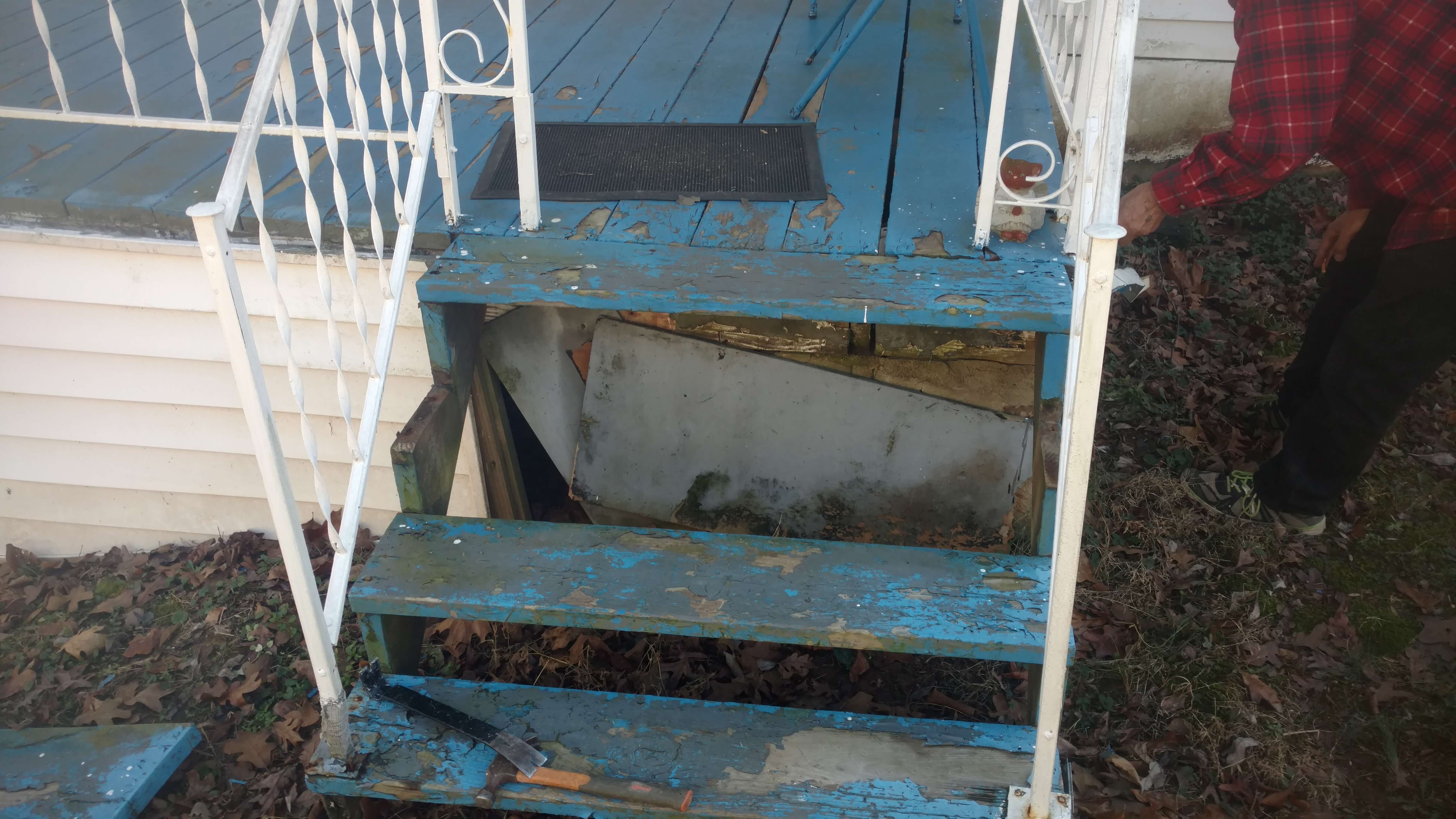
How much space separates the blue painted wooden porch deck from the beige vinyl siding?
0.20m

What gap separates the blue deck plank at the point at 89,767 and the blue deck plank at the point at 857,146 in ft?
6.95

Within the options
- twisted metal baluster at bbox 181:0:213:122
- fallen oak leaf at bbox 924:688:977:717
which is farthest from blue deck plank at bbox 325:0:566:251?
fallen oak leaf at bbox 924:688:977:717

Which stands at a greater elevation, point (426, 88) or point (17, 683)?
point (426, 88)

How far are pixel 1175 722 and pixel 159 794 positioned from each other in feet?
9.14

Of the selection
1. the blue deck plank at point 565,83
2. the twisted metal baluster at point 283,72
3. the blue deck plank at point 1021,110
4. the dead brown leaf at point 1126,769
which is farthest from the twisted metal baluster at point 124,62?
the dead brown leaf at point 1126,769

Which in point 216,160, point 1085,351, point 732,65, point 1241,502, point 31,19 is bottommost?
point 1241,502

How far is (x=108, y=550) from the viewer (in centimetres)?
358

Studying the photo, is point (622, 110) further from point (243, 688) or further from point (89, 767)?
point (89, 767)

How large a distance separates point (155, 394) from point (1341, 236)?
3922 mm

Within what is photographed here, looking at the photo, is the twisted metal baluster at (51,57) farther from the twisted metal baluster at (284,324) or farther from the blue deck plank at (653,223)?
the blue deck plank at (653,223)

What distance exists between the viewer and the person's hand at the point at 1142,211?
2.36 m

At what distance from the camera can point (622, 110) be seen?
127 inches

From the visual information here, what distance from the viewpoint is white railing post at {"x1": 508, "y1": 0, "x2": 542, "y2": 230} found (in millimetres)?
2176

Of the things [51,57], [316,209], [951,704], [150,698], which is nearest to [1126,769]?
[951,704]
